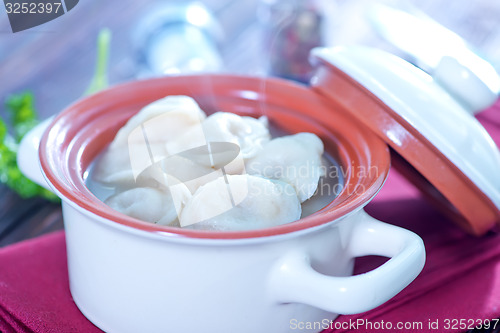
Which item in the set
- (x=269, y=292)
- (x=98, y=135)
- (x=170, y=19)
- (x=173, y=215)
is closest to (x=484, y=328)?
(x=269, y=292)

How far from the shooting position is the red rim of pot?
570mm

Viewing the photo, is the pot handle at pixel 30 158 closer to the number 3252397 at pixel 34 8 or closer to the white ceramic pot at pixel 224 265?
the white ceramic pot at pixel 224 265

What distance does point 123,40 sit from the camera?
1.56m

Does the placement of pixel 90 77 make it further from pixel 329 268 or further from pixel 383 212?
pixel 329 268

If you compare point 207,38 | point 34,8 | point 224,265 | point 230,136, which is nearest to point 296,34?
point 207,38

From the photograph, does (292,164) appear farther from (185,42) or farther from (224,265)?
(185,42)

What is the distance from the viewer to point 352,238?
64cm

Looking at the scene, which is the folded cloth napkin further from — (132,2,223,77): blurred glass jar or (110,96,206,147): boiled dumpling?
(132,2,223,77): blurred glass jar

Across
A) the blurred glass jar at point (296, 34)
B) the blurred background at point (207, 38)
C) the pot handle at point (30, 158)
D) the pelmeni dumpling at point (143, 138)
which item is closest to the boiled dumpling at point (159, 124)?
the pelmeni dumpling at point (143, 138)

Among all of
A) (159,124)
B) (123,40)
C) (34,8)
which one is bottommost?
(123,40)

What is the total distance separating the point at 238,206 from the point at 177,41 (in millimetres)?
758

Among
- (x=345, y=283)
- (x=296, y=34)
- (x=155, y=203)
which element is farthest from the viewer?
(x=296, y=34)

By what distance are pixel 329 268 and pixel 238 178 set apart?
0.15m

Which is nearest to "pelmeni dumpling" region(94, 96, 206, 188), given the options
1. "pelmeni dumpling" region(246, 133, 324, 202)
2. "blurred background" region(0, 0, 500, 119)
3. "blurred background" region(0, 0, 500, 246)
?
"pelmeni dumpling" region(246, 133, 324, 202)
